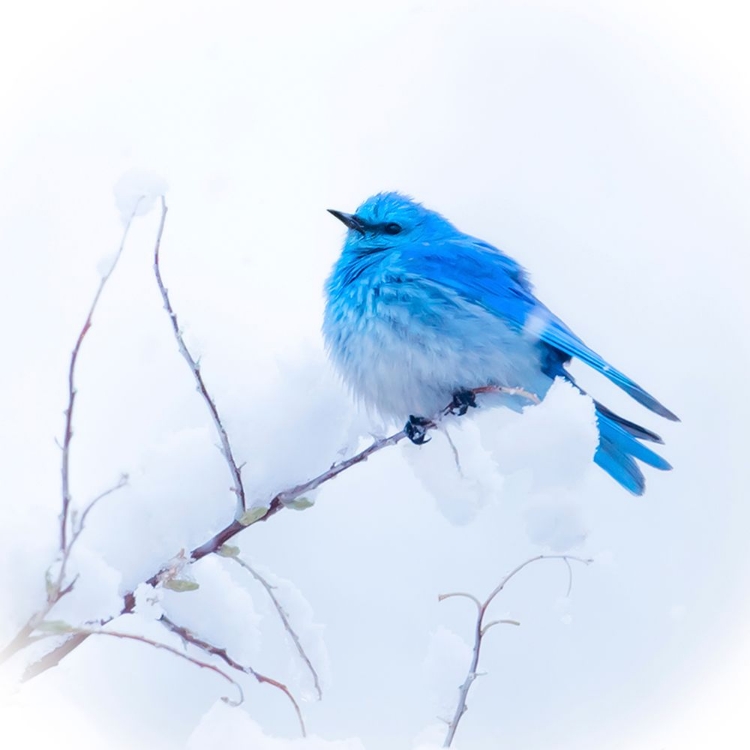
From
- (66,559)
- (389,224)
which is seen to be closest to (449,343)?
(389,224)

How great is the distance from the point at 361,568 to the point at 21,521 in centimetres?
52

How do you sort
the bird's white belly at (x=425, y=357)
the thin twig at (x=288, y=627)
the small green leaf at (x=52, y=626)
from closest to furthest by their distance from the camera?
the small green leaf at (x=52, y=626), the thin twig at (x=288, y=627), the bird's white belly at (x=425, y=357)

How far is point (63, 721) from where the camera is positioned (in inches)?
47.7

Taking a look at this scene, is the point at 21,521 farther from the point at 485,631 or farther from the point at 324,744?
the point at 485,631

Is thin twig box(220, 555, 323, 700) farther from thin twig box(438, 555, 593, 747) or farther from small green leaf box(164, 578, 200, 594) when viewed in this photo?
thin twig box(438, 555, 593, 747)

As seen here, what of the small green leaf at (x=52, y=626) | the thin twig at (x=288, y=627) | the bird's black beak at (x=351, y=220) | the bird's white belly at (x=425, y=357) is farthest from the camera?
the bird's black beak at (x=351, y=220)

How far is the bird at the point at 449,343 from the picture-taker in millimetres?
1248

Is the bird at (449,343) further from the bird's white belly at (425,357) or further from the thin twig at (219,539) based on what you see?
the thin twig at (219,539)

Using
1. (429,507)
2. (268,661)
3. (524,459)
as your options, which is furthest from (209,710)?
(524,459)

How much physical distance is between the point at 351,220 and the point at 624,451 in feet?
2.02

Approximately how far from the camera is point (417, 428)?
1.30m

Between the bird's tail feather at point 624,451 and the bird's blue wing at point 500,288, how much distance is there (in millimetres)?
47

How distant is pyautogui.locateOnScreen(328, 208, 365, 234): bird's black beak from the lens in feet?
4.50

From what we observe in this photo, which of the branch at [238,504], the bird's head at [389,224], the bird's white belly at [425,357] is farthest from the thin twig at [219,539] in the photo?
the bird's head at [389,224]
